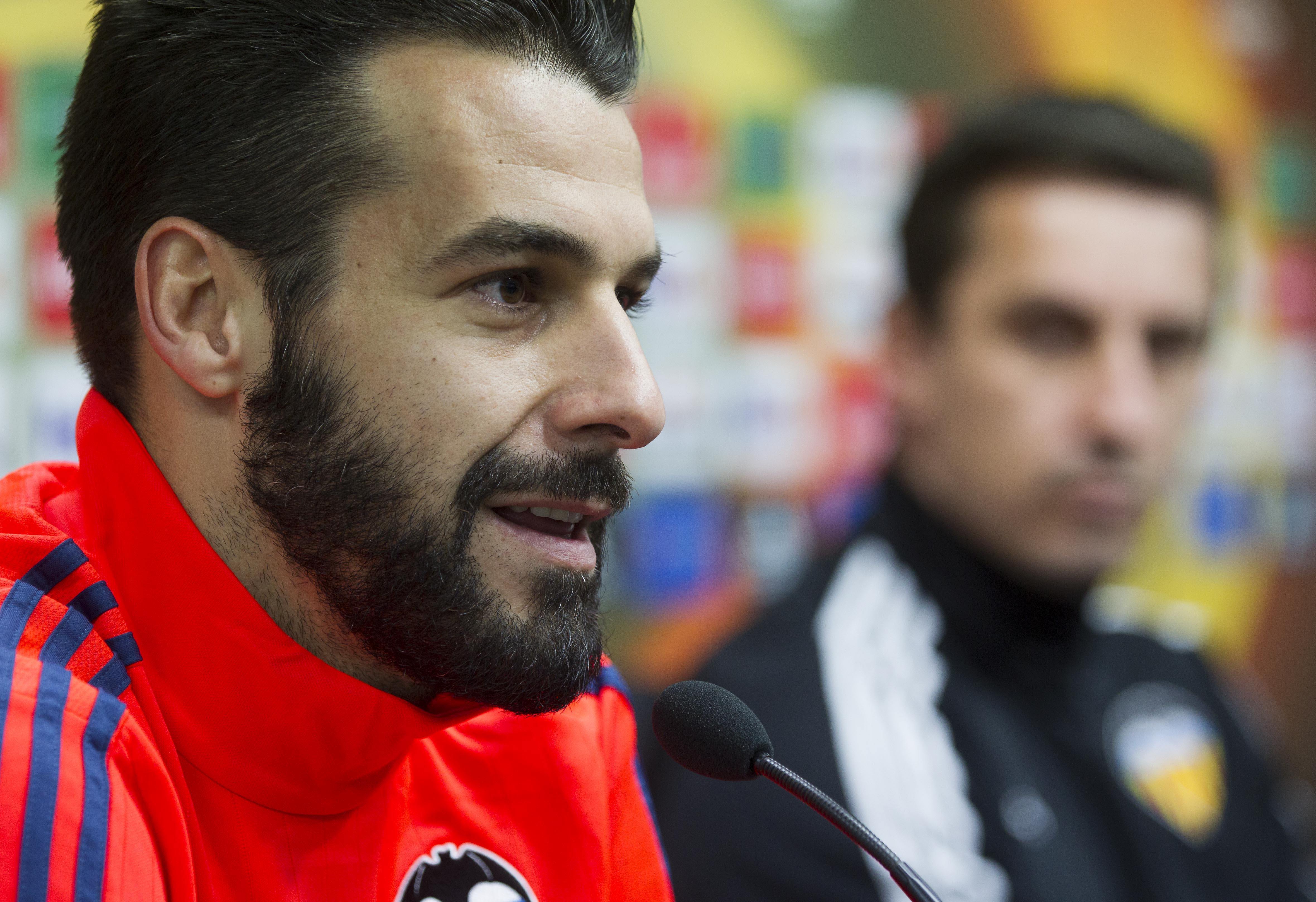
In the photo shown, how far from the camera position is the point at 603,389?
0.75 m

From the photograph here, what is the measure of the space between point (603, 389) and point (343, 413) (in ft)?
0.53

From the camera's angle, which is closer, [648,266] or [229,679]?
[229,679]

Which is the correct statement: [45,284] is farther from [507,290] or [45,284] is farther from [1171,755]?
[1171,755]

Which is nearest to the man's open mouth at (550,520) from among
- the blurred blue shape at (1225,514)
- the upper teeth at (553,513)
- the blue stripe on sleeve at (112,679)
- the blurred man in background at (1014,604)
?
the upper teeth at (553,513)

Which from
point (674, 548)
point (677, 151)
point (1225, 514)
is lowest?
point (1225, 514)

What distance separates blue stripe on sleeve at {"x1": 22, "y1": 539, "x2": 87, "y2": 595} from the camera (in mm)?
670

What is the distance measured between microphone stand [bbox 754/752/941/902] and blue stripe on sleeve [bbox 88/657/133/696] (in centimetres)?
36

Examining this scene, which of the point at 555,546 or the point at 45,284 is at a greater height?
the point at 555,546

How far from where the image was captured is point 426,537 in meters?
0.73

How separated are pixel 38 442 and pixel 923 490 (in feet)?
3.64

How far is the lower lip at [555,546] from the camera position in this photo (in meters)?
0.74

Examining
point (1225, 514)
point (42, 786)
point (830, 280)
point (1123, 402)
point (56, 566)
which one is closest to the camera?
point (42, 786)

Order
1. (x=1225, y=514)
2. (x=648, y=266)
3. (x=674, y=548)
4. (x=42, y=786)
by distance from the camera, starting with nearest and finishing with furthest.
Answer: (x=42, y=786)
(x=648, y=266)
(x=674, y=548)
(x=1225, y=514)

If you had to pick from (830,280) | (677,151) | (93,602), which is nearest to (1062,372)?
(830,280)
